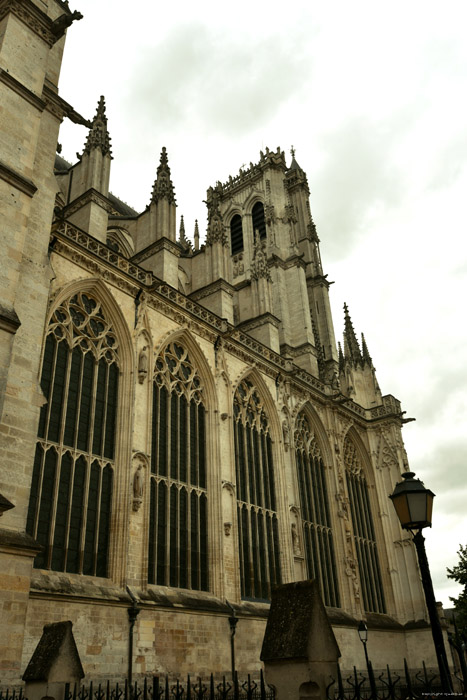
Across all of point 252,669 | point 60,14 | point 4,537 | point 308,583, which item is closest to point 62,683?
point 4,537

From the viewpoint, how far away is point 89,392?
15305 mm

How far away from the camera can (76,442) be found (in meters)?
14.4

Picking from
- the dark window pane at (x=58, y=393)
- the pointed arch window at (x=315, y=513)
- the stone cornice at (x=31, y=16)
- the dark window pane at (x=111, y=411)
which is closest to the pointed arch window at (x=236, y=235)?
the pointed arch window at (x=315, y=513)

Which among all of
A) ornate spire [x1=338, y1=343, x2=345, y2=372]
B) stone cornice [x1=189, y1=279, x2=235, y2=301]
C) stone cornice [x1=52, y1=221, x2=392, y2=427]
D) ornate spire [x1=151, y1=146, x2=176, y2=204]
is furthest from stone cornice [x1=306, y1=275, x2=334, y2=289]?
ornate spire [x1=151, y1=146, x2=176, y2=204]

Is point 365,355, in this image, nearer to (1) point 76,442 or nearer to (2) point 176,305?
(2) point 176,305

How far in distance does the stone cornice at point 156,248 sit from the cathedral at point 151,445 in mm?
52

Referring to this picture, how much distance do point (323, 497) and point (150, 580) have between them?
11158mm

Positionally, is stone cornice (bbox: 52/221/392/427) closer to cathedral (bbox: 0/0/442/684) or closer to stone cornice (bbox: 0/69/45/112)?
cathedral (bbox: 0/0/442/684)

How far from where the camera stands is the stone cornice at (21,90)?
11734 millimetres

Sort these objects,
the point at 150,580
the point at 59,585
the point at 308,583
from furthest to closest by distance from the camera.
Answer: the point at 150,580 < the point at 59,585 < the point at 308,583

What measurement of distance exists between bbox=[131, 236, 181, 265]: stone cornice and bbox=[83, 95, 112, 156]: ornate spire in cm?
315

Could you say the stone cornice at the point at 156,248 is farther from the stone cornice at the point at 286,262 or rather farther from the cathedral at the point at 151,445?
the stone cornice at the point at 286,262

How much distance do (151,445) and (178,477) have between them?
1395mm

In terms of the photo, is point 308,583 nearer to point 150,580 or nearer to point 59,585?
point 59,585
